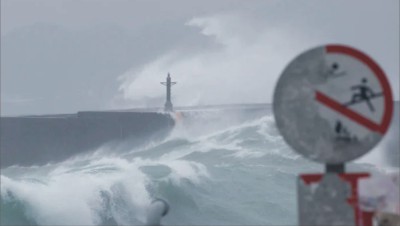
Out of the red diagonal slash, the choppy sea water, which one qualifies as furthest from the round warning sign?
the choppy sea water

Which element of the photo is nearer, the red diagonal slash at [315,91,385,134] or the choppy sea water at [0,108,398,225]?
the red diagonal slash at [315,91,385,134]

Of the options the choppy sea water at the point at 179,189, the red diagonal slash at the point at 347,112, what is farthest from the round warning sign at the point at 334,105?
the choppy sea water at the point at 179,189

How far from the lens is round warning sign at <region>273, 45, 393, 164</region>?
3.36 metres

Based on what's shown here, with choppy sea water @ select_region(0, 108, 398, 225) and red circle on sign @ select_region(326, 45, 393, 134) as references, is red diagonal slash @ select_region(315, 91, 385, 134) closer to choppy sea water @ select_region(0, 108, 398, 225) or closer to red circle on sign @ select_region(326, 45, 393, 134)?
red circle on sign @ select_region(326, 45, 393, 134)

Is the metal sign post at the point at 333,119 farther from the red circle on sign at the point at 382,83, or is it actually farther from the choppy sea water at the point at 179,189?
the choppy sea water at the point at 179,189

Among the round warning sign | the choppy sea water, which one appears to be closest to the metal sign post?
the round warning sign

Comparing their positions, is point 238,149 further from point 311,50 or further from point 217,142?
point 311,50

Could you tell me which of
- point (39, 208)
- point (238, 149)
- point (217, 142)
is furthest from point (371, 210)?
point (217, 142)

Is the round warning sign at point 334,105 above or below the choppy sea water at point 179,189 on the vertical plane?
above

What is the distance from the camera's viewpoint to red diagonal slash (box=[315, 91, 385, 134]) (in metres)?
3.36

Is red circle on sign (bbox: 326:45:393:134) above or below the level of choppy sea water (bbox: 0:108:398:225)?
above

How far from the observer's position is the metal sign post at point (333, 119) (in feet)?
11.0

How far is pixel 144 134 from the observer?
3541 cm

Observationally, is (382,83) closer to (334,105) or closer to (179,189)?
(334,105)
